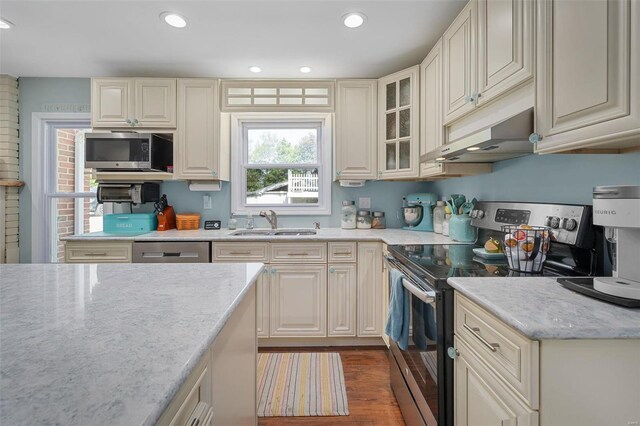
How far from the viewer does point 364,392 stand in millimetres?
1962

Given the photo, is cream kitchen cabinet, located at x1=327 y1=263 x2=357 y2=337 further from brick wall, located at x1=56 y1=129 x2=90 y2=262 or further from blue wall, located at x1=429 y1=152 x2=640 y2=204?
brick wall, located at x1=56 y1=129 x2=90 y2=262

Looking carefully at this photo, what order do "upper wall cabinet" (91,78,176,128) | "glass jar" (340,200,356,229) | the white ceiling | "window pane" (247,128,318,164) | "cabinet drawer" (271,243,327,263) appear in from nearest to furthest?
the white ceiling, "cabinet drawer" (271,243,327,263), "upper wall cabinet" (91,78,176,128), "glass jar" (340,200,356,229), "window pane" (247,128,318,164)

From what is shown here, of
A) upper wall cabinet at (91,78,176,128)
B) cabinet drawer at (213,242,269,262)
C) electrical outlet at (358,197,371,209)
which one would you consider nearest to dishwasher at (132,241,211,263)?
cabinet drawer at (213,242,269,262)

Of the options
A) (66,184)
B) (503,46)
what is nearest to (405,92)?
(503,46)

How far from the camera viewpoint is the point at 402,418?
172 centimetres

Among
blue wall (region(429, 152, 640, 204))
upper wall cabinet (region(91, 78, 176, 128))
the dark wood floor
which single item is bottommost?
the dark wood floor

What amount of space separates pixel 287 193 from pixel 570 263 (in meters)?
2.39

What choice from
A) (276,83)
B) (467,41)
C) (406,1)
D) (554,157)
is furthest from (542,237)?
(276,83)

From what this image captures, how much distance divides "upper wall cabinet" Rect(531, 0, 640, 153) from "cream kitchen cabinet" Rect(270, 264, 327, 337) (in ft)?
5.81

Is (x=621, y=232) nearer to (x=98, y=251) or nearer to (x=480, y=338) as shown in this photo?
(x=480, y=338)

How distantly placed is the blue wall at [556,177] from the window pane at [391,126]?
2.62 ft

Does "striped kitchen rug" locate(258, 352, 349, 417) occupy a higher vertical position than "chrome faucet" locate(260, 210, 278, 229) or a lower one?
lower

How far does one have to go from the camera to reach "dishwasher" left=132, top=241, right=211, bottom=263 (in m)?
2.44

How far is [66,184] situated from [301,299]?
2.75m
